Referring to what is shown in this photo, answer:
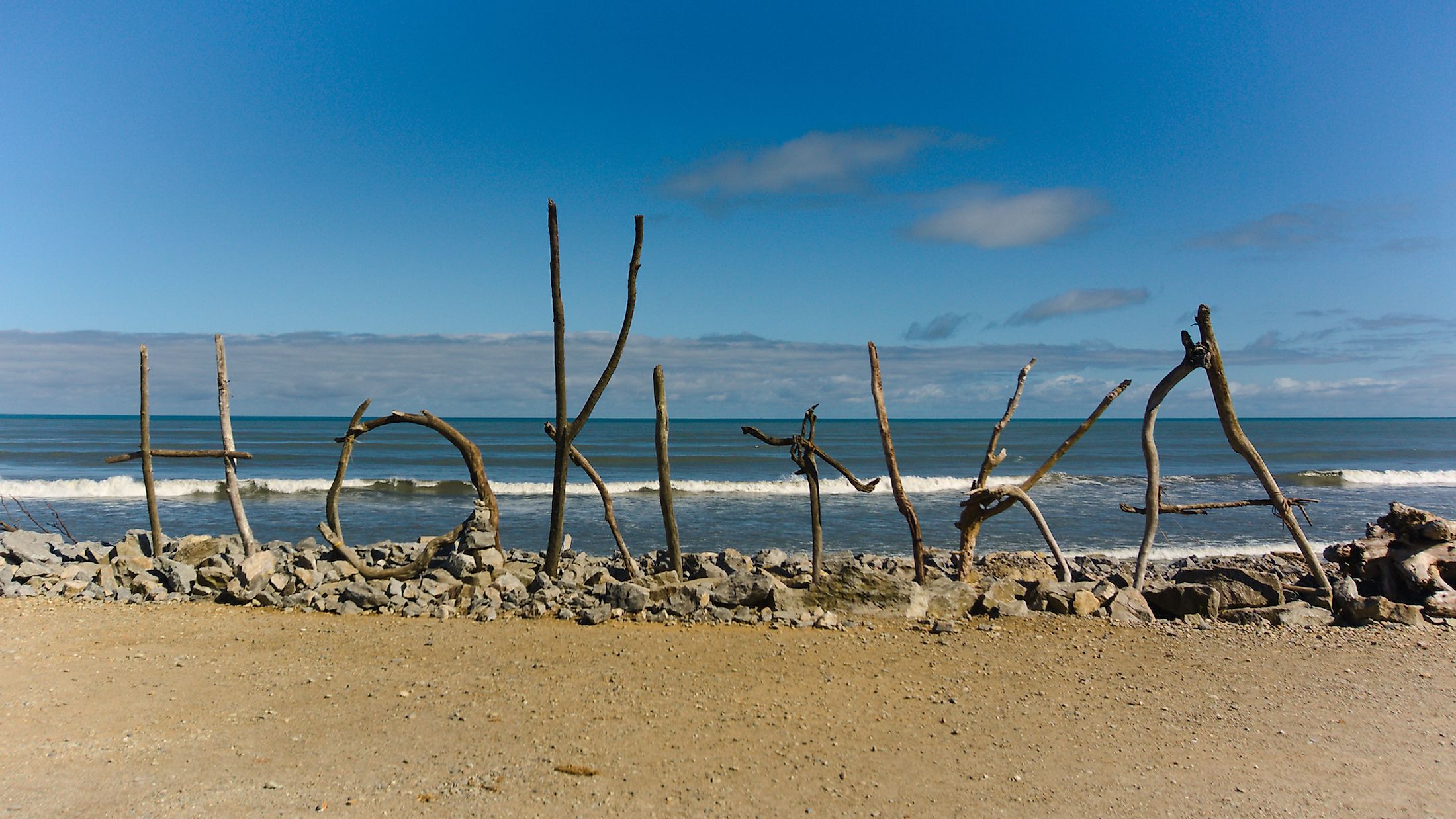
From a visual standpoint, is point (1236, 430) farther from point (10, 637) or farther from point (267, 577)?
point (10, 637)

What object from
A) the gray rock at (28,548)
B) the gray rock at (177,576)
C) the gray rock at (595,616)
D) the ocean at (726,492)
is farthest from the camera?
the ocean at (726,492)

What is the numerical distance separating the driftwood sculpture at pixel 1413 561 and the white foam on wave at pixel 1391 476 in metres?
22.3

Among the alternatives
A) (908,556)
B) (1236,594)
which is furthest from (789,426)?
(1236,594)

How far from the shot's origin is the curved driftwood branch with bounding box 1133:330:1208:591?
823 cm

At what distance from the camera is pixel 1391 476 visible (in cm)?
2889

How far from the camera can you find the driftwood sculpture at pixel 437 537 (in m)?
8.95

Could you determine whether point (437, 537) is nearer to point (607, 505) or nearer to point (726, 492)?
point (607, 505)

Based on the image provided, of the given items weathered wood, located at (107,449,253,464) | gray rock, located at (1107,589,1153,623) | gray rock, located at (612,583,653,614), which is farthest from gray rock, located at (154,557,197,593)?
gray rock, located at (1107,589,1153,623)

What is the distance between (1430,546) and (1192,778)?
18.8 ft

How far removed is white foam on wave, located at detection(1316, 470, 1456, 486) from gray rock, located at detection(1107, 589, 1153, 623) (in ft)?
81.0

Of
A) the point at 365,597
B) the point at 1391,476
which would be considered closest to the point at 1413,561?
the point at 365,597

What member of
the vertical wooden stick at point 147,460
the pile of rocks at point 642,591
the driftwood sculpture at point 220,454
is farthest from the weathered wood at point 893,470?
the vertical wooden stick at point 147,460

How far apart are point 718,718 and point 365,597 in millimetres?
4304

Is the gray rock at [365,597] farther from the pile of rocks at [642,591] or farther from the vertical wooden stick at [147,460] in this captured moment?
the vertical wooden stick at [147,460]
